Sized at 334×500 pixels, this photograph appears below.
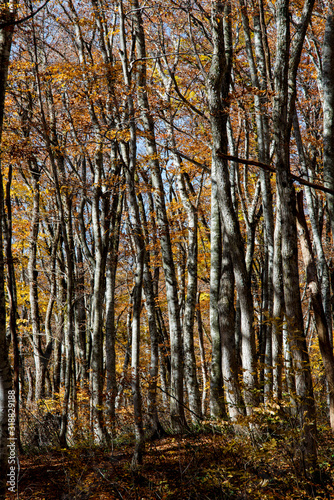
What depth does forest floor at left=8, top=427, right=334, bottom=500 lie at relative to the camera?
4.32 meters

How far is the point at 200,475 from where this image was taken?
534 cm

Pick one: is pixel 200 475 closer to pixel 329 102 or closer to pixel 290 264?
pixel 290 264

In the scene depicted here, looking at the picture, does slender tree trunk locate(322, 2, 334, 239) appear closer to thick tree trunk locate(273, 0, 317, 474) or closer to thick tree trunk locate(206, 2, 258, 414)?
thick tree trunk locate(273, 0, 317, 474)

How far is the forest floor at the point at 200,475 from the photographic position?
432 cm

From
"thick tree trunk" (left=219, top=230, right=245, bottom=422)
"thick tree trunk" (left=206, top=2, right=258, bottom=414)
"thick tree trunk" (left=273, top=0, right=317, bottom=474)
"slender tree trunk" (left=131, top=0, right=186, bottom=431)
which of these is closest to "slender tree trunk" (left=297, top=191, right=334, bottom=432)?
"thick tree trunk" (left=273, top=0, right=317, bottom=474)

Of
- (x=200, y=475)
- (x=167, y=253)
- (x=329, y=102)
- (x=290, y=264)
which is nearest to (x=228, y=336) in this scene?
(x=200, y=475)

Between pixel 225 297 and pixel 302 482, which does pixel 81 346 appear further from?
pixel 302 482

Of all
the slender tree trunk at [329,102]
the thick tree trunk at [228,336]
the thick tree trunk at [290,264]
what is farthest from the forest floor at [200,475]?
the slender tree trunk at [329,102]

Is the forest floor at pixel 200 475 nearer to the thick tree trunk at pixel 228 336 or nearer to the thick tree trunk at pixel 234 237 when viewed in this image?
the thick tree trunk at pixel 228 336

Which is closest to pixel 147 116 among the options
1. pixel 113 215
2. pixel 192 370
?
pixel 113 215

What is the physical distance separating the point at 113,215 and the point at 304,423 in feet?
25.1

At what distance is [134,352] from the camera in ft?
23.6

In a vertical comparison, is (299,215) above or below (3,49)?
below

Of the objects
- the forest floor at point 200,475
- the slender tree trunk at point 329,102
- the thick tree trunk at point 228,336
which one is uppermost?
the slender tree trunk at point 329,102
